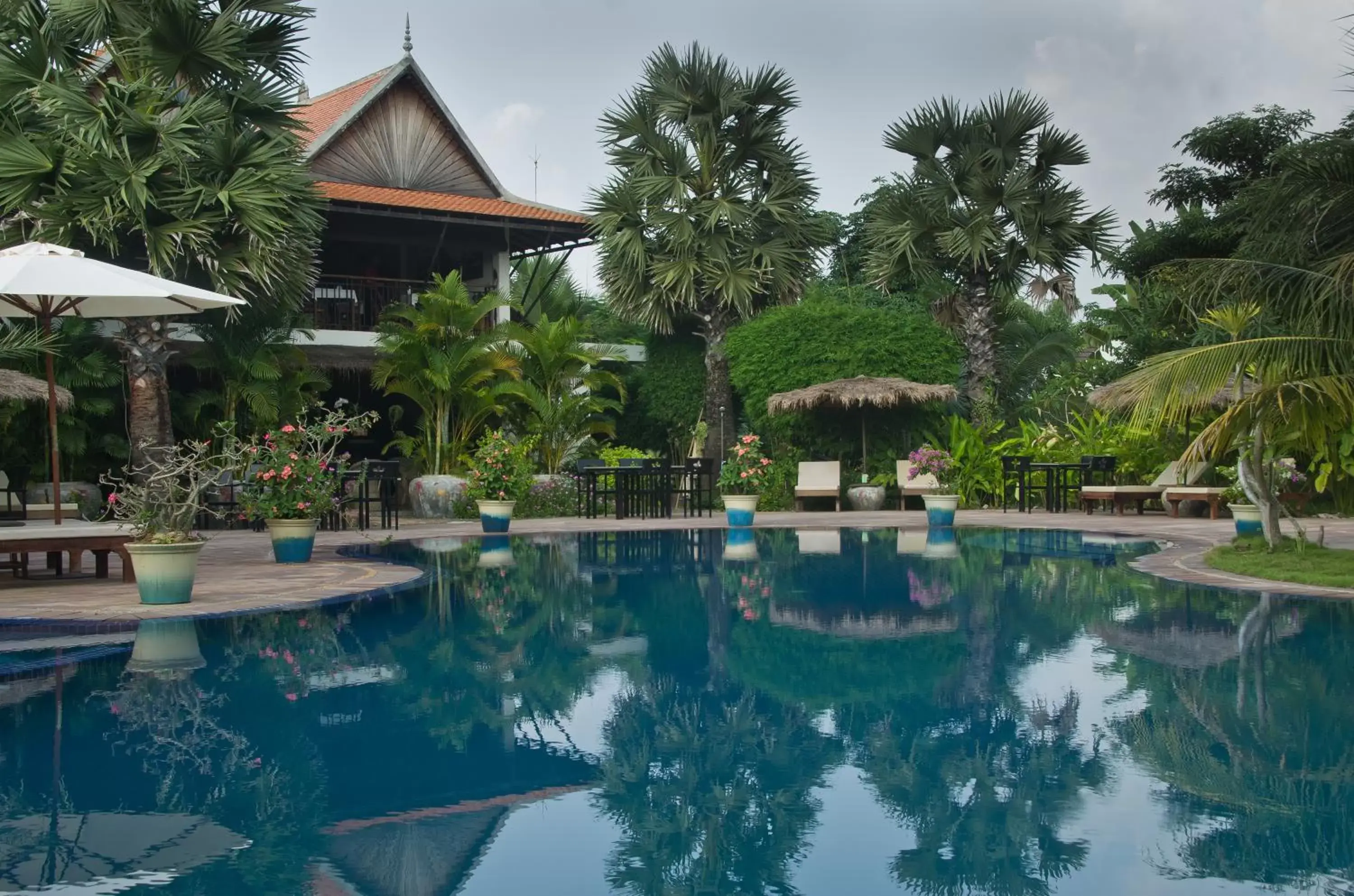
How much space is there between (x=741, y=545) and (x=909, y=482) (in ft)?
22.9

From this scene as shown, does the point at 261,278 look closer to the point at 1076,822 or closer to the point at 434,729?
the point at 434,729

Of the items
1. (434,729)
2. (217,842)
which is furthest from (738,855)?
(434,729)

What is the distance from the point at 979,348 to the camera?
73.9 ft

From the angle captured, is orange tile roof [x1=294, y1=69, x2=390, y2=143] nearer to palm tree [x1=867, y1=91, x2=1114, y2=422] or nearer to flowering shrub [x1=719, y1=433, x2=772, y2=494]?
palm tree [x1=867, y1=91, x2=1114, y2=422]

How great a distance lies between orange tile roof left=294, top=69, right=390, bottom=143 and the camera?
24312 mm

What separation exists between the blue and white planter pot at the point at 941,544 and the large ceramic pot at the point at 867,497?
14.0 ft

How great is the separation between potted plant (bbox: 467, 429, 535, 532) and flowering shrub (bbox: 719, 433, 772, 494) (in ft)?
9.37

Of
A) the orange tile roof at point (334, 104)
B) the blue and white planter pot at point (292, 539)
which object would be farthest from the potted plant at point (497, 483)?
the orange tile roof at point (334, 104)

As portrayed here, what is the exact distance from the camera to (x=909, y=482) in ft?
70.1

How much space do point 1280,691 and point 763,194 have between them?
17.9 m

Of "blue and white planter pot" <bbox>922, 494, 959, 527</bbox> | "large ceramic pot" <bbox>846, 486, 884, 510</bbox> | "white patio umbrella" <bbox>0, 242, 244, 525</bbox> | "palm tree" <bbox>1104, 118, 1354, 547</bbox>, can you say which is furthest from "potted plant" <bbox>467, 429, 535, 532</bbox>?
"palm tree" <bbox>1104, 118, 1354, 547</bbox>

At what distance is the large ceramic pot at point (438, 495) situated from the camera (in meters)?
19.6

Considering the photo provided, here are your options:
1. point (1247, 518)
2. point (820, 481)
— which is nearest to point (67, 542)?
point (1247, 518)

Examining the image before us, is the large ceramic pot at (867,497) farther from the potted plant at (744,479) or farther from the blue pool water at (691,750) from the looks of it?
the blue pool water at (691,750)
